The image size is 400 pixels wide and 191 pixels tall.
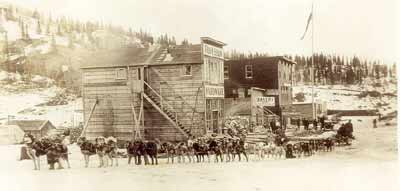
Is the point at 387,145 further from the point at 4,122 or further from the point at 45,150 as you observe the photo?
the point at 4,122

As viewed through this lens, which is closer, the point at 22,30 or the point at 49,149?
the point at 22,30

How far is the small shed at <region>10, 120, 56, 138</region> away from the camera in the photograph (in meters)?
3.96

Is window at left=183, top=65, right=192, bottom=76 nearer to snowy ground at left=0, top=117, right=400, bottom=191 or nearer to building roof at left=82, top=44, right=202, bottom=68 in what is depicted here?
building roof at left=82, top=44, right=202, bottom=68

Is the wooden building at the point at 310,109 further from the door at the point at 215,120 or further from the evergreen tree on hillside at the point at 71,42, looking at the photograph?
the evergreen tree on hillside at the point at 71,42

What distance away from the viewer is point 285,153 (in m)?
4.18

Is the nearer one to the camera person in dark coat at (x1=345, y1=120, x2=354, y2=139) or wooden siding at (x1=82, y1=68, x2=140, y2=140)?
wooden siding at (x1=82, y1=68, x2=140, y2=140)

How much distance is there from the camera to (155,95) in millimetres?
4109

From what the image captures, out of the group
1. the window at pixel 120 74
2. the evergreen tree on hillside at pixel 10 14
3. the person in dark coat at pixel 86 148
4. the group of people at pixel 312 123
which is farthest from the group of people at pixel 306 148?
the evergreen tree on hillside at pixel 10 14

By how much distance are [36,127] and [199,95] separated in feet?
3.92

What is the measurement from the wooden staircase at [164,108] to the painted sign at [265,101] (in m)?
0.56

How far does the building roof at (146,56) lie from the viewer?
13.1ft

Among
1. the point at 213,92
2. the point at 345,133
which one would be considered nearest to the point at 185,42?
the point at 213,92

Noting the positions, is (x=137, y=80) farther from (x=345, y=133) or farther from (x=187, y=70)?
(x=345, y=133)

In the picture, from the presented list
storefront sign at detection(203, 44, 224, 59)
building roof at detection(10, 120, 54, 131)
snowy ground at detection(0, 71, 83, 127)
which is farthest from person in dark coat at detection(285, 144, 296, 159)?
building roof at detection(10, 120, 54, 131)
